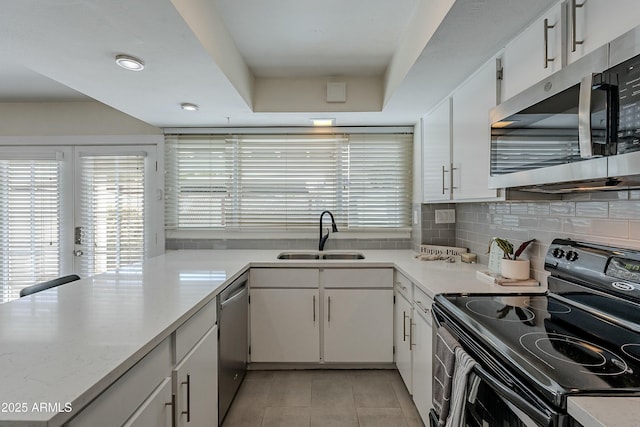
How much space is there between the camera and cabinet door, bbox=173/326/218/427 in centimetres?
133

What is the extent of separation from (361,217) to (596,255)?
6.56ft

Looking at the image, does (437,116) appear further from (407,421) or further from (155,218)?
(155,218)

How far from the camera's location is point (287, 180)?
124 inches

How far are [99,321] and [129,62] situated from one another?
4.13 ft

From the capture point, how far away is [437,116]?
2402 millimetres

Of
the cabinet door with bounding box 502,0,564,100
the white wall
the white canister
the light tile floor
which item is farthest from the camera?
the white wall

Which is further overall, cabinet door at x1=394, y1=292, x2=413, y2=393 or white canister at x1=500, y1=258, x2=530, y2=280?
cabinet door at x1=394, y1=292, x2=413, y2=393

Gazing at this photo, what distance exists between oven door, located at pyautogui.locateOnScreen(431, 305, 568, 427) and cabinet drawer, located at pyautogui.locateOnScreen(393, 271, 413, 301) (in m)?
0.89

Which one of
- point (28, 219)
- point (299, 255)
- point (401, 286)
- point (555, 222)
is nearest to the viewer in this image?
point (555, 222)

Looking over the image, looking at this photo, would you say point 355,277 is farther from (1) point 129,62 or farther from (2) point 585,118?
(1) point 129,62

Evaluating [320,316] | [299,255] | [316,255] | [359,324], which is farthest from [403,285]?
[299,255]

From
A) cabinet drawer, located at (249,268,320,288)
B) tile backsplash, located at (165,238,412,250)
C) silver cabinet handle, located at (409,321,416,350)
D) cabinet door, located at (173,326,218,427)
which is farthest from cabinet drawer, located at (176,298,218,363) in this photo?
tile backsplash, located at (165,238,412,250)

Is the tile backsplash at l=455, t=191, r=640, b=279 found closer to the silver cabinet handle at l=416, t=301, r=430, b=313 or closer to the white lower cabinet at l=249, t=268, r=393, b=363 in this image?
the silver cabinet handle at l=416, t=301, r=430, b=313

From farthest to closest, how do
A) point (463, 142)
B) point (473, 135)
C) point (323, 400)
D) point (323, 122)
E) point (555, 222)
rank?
point (323, 122), point (323, 400), point (463, 142), point (473, 135), point (555, 222)
